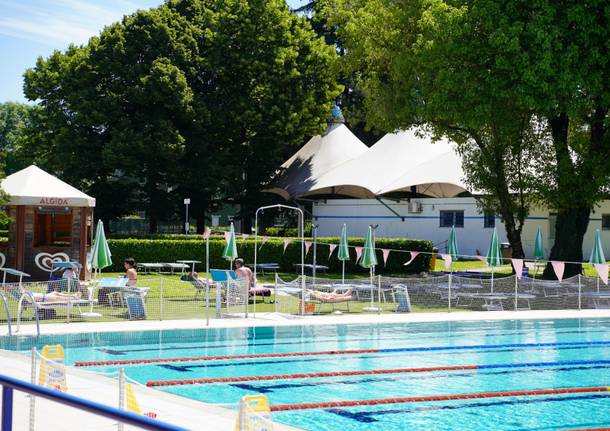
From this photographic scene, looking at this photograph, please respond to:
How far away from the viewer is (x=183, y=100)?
40.2m

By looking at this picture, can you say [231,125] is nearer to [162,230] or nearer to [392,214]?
[392,214]

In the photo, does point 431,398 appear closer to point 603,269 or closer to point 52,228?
point 603,269

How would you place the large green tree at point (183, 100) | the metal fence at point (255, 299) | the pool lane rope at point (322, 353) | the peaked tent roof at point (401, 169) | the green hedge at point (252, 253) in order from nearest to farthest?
the pool lane rope at point (322, 353) → the metal fence at point (255, 299) → the green hedge at point (252, 253) → the large green tree at point (183, 100) → the peaked tent roof at point (401, 169)

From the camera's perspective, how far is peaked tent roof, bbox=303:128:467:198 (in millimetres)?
40844

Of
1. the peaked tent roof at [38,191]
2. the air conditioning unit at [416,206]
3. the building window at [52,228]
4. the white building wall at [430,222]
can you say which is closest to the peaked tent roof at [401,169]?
the air conditioning unit at [416,206]

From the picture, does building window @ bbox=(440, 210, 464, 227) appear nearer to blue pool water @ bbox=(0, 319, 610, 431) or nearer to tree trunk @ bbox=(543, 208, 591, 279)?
tree trunk @ bbox=(543, 208, 591, 279)

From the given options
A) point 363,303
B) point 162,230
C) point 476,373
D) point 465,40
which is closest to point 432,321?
point 363,303

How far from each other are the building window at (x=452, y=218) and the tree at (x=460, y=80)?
10.3m

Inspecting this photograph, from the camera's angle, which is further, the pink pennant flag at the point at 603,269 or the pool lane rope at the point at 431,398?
the pink pennant flag at the point at 603,269

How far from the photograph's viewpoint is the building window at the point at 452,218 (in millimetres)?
45178

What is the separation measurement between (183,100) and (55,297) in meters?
23.0

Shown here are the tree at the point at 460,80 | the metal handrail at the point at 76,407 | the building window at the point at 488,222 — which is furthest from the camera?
the building window at the point at 488,222

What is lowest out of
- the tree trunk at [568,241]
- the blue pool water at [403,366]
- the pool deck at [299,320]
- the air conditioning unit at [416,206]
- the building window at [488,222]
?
the blue pool water at [403,366]

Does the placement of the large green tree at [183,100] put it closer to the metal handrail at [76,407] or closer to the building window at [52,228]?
the building window at [52,228]
